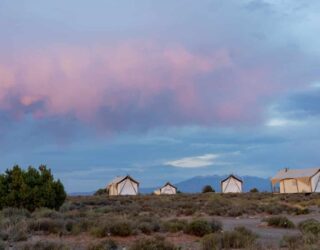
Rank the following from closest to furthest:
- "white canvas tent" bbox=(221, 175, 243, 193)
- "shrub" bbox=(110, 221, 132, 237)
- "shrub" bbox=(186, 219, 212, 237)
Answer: "shrub" bbox=(110, 221, 132, 237) < "shrub" bbox=(186, 219, 212, 237) < "white canvas tent" bbox=(221, 175, 243, 193)

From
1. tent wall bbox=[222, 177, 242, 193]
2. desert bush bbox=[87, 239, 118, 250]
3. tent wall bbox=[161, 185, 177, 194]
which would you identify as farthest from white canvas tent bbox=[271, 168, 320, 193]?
desert bush bbox=[87, 239, 118, 250]

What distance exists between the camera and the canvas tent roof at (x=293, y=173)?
71.4 meters

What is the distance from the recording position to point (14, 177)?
2780 centimetres

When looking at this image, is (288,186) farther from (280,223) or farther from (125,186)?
(280,223)

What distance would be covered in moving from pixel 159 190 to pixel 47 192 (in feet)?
193

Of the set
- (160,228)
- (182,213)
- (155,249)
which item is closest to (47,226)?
(160,228)

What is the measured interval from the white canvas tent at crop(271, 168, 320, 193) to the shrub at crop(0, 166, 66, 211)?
162 ft

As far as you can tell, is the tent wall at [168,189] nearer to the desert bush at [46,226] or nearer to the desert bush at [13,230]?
the desert bush at [13,230]

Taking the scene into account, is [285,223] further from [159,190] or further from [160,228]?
[159,190]

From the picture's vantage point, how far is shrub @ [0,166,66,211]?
27109 mm

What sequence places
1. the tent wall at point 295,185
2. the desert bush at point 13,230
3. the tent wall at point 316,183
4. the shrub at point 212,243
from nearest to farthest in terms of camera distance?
the shrub at point 212,243, the desert bush at point 13,230, the tent wall at point 316,183, the tent wall at point 295,185

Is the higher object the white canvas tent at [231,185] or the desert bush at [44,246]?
the white canvas tent at [231,185]

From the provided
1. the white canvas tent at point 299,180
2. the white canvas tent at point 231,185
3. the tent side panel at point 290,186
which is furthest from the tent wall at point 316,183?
the white canvas tent at point 231,185

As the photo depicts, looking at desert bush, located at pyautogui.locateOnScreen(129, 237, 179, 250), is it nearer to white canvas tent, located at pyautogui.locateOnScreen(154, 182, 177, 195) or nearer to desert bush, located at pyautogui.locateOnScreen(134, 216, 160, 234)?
desert bush, located at pyautogui.locateOnScreen(134, 216, 160, 234)
